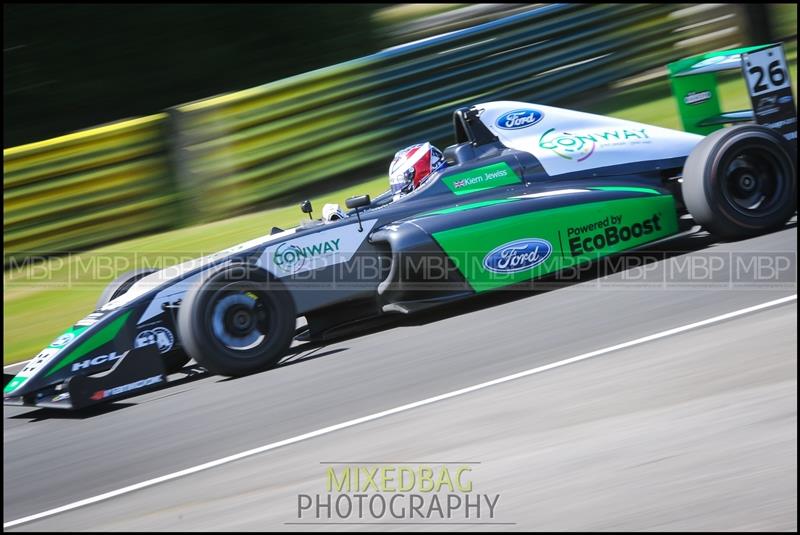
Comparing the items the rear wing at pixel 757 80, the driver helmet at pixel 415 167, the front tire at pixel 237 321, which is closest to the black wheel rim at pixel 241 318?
the front tire at pixel 237 321

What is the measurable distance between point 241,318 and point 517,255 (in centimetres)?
185

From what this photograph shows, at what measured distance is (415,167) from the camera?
21.3 ft

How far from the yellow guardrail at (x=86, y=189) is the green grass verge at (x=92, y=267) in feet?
0.78

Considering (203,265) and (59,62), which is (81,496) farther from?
(59,62)

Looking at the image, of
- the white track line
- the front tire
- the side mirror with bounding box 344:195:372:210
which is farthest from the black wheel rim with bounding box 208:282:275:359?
the white track line

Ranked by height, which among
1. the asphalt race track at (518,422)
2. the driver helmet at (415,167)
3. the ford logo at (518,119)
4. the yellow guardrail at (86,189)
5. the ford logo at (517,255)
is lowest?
the asphalt race track at (518,422)

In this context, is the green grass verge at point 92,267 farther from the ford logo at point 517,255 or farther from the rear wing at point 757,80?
the rear wing at point 757,80

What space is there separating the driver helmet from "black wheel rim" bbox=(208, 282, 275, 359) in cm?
141

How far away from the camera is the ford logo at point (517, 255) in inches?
238

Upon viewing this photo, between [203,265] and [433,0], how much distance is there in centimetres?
1223

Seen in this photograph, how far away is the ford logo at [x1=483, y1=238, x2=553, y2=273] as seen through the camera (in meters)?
6.05

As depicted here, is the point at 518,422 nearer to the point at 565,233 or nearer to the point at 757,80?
the point at 565,233

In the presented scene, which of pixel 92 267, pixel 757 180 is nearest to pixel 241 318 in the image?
pixel 757 180

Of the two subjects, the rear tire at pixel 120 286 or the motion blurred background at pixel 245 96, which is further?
the motion blurred background at pixel 245 96
